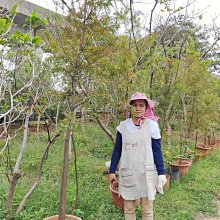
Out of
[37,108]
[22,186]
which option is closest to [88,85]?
[37,108]

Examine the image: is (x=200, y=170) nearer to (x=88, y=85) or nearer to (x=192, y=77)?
(x=192, y=77)

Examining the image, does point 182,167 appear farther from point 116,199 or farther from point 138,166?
point 138,166

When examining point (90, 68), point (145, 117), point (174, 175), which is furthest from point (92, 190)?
point (90, 68)

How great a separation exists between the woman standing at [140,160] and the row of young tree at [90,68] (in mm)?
541

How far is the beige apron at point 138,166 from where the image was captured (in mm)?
2699

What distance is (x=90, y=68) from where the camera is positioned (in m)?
2.77

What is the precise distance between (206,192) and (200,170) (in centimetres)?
136

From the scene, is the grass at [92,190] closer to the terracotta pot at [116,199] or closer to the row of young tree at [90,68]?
the terracotta pot at [116,199]

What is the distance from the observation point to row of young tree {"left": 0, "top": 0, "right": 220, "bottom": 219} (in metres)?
2.66

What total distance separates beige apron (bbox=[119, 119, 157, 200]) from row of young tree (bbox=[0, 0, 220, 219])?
0.58 m

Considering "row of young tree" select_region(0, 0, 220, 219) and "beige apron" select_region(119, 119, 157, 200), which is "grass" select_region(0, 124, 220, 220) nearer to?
"row of young tree" select_region(0, 0, 220, 219)

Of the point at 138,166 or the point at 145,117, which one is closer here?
the point at 138,166

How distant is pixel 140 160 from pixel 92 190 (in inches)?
75.3

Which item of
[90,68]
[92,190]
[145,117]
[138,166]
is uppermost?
[90,68]
